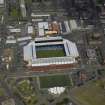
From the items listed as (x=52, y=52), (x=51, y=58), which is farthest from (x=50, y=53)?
(x=51, y=58)

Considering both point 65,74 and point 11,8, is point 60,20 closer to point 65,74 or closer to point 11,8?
point 11,8

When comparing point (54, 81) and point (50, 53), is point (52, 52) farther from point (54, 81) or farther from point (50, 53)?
point (54, 81)

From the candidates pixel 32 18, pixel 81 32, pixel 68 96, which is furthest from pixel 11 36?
pixel 68 96

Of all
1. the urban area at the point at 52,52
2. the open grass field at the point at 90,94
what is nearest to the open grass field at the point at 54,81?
the urban area at the point at 52,52

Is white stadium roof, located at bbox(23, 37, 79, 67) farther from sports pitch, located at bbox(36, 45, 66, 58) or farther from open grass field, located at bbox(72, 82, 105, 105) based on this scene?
open grass field, located at bbox(72, 82, 105, 105)

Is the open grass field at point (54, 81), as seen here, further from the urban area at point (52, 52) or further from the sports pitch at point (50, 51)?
the sports pitch at point (50, 51)

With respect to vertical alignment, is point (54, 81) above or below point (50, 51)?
below
